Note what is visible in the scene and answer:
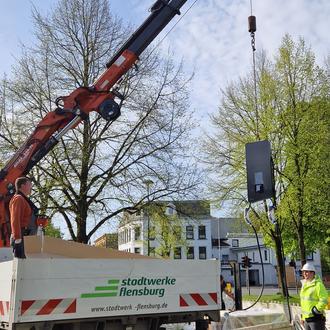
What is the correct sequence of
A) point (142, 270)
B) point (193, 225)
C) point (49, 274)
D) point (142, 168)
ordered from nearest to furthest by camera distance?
1. point (49, 274)
2. point (142, 270)
3. point (142, 168)
4. point (193, 225)

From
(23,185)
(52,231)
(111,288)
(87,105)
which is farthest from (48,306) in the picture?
(52,231)

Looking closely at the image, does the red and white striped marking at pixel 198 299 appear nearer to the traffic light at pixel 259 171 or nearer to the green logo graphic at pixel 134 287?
the green logo graphic at pixel 134 287

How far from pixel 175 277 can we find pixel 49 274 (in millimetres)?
1540

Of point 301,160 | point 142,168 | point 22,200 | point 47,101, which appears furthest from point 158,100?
point 22,200

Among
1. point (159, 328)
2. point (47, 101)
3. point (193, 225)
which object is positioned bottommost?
point (159, 328)

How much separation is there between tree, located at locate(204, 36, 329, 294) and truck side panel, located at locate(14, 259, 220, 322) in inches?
585

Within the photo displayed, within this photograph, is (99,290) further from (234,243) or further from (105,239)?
(234,243)

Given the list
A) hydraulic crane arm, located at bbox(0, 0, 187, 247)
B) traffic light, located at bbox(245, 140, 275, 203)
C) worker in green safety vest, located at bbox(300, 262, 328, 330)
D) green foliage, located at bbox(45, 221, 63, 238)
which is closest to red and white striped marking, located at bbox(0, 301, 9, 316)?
worker in green safety vest, located at bbox(300, 262, 328, 330)

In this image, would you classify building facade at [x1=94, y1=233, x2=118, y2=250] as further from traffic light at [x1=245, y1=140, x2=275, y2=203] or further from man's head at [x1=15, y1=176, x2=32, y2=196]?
man's head at [x1=15, y1=176, x2=32, y2=196]

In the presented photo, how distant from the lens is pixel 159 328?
20.1 feet

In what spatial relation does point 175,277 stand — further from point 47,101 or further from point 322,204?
point 322,204

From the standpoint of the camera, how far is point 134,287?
563cm

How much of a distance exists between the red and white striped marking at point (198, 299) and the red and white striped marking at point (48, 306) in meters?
1.38

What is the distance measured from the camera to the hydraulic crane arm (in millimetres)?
10477
